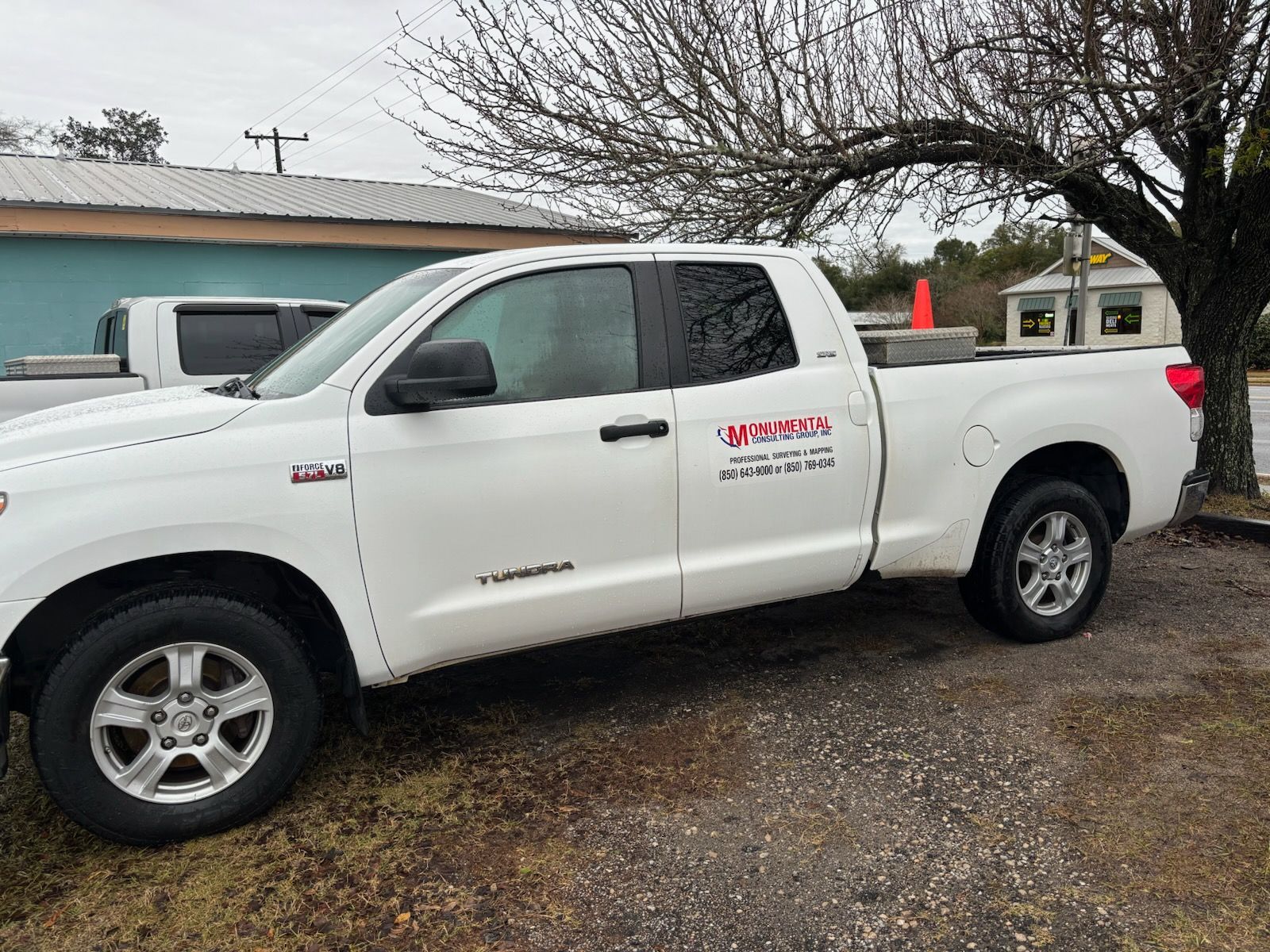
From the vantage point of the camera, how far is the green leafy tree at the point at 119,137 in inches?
1839

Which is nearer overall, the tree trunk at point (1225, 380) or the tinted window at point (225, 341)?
the tinted window at point (225, 341)

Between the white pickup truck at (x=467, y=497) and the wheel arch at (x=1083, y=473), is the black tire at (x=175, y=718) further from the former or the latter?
the wheel arch at (x=1083, y=473)

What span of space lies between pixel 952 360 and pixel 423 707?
2.93m

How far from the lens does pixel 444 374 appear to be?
3.27m

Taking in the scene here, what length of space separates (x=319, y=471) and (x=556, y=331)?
106cm

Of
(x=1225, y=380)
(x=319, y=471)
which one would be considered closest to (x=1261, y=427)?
(x=1225, y=380)

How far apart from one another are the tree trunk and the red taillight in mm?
3423

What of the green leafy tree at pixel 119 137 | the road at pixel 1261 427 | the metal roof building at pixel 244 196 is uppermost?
the green leafy tree at pixel 119 137

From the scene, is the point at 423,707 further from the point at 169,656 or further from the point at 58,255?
the point at 58,255

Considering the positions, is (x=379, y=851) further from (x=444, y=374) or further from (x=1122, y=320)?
(x=1122, y=320)

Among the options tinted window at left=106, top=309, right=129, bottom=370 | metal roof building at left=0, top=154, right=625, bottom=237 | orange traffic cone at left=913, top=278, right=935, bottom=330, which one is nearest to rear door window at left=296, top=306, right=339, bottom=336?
tinted window at left=106, top=309, right=129, bottom=370

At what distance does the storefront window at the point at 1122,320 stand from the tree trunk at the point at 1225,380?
41589 millimetres

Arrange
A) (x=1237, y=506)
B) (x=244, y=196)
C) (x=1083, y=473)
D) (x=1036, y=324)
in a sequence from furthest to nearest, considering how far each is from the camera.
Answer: (x=1036, y=324), (x=244, y=196), (x=1237, y=506), (x=1083, y=473)

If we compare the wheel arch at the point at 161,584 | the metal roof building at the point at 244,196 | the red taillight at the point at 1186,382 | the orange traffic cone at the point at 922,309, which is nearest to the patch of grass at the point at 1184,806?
the red taillight at the point at 1186,382
